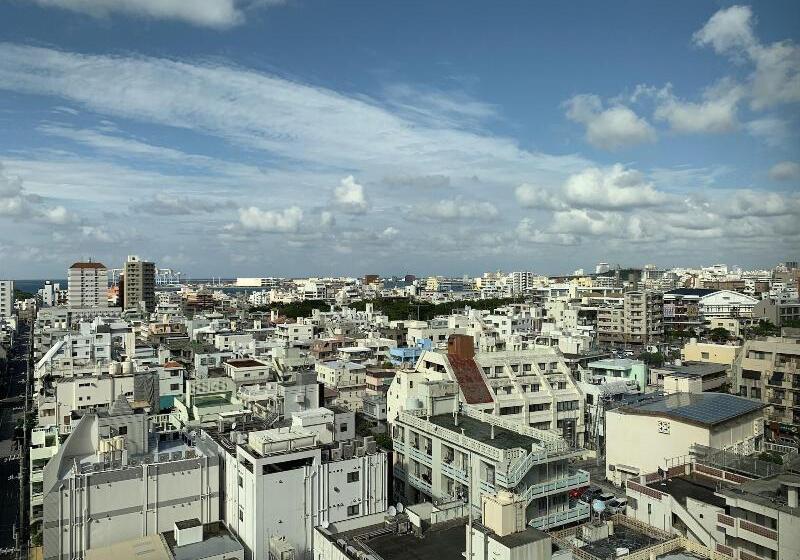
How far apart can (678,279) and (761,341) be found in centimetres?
8267

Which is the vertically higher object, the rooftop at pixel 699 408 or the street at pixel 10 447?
the rooftop at pixel 699 408

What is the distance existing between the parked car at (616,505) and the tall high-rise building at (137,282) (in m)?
65.4

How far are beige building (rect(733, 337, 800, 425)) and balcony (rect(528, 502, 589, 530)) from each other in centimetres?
1150

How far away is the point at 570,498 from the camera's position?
11867 millimetres

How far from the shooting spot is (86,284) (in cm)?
7225

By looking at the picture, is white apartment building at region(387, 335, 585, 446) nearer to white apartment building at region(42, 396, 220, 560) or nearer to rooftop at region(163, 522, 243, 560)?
white apartment building at region(42, 396, 220, 560)

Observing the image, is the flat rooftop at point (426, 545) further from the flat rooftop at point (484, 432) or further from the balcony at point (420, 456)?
the balcony at point (420, 456)

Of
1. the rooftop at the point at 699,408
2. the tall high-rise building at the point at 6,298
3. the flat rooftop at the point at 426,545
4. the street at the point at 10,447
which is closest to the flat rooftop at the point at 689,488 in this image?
the rooftop at the point at 699,408

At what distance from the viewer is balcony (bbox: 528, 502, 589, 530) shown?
36.6 feet

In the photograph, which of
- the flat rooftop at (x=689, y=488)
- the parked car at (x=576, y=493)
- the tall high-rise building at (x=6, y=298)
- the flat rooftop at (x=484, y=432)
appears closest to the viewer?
the flat rooftop at (x=689, y=488)

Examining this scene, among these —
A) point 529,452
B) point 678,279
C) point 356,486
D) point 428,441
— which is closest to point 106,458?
point 356,486

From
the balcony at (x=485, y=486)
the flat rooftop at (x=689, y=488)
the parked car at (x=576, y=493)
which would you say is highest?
the flat rooftop at (x=689, y=488)

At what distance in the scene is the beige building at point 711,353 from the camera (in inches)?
1067

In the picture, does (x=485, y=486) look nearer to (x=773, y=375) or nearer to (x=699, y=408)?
(x=699, y=408)
